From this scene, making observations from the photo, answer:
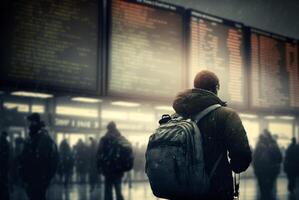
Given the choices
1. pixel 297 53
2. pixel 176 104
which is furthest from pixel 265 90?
pixel 176 104

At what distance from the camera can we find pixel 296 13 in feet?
39.2

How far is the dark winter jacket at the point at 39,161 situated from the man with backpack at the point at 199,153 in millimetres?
4325

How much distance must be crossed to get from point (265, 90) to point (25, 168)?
4.68m

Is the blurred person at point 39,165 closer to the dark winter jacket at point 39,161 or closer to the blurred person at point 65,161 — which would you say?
the dark winter jacket at point 39,161

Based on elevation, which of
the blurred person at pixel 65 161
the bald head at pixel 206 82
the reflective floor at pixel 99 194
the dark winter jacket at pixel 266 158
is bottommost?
the reflective floor at pixel 99 194

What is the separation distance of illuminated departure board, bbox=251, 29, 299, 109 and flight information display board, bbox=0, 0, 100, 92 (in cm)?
353

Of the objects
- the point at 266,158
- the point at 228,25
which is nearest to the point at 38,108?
the point at 266,158

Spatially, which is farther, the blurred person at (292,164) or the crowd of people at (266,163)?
the blurred person at (292,164)

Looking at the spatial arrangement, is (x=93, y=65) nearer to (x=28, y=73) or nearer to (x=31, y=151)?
(x=28, y=73)

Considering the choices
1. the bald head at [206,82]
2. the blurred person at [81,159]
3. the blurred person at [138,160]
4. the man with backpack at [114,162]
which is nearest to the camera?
the bald head at [206,82]

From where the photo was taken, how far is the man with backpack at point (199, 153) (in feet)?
10.2

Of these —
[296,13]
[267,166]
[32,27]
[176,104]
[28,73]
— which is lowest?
[267,166]

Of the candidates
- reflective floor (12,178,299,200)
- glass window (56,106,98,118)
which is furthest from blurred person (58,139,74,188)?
glass window (56,106,98,118)

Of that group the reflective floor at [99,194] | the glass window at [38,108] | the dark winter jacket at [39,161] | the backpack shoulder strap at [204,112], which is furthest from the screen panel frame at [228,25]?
the glass window at [38,108]
